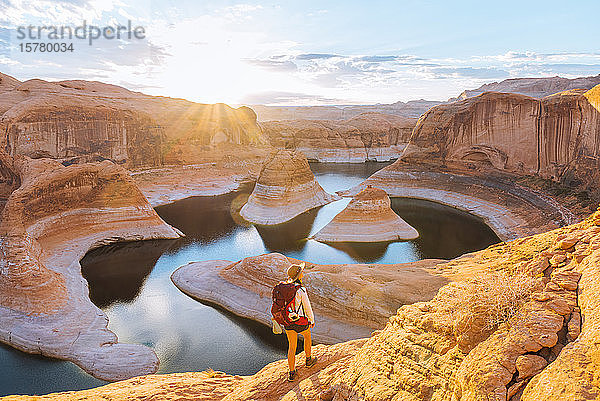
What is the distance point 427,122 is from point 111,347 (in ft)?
116

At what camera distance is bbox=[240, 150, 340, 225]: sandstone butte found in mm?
28000

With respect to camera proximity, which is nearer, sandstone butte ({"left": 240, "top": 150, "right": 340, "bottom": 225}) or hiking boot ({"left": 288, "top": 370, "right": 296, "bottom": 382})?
hiking boot ({"left": 288, "top": 370, "right": 296, "bottom": 382})

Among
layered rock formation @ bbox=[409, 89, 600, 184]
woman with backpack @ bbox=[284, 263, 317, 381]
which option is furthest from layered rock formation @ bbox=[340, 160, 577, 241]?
woman with backpack @ bbox=[284, 263, 317, 381]

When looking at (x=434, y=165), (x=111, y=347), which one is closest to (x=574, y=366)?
(x=111, y=347)

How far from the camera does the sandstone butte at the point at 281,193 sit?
91.9 ft

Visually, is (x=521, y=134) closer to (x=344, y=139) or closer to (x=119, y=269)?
(x=119, y=269)

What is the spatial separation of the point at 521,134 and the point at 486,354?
32.9 m

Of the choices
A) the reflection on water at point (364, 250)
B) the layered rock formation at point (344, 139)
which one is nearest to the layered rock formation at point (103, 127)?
the layered rock formation at point (344, 139)

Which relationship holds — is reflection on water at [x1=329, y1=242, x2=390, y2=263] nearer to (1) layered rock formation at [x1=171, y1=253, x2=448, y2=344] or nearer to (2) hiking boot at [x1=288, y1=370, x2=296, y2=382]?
(1) layered rock formation at [x1=171, y1=253, x2=448, y2=344]

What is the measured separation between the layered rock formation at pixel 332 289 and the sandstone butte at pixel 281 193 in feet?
34.3

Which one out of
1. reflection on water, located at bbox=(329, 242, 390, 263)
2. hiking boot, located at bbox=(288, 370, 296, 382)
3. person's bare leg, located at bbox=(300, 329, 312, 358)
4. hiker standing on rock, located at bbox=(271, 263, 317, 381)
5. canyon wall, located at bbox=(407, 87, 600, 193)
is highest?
canyon wall, located at bbox=(407, 87, 600, 193)

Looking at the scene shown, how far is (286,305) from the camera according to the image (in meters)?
5.27

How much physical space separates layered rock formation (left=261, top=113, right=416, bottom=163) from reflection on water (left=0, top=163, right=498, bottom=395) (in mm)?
29355

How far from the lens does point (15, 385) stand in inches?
425
